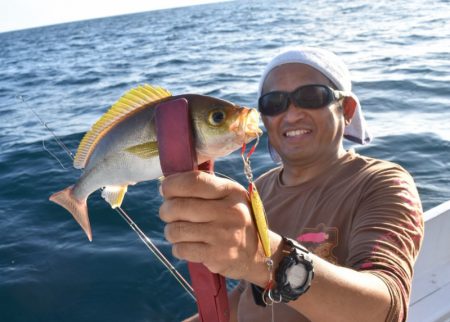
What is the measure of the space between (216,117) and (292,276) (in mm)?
612

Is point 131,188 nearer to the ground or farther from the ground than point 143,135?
nearer to the ground

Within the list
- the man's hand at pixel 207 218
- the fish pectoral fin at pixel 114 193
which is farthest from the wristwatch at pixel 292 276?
the fish pectoral fin at pixel 114 193

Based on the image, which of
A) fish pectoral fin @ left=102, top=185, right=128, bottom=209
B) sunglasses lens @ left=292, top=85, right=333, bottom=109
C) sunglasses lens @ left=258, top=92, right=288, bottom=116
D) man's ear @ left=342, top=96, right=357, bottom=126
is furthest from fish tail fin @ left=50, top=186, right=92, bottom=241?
man's ear @ left=342, top=96, right=357, bottom=126

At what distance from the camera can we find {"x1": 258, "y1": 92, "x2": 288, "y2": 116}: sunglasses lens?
2926 mm

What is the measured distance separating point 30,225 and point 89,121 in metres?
4.60

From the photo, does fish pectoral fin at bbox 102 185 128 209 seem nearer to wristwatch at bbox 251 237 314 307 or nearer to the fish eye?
the fish eye

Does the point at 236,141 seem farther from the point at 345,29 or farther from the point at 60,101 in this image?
the point at 345,29

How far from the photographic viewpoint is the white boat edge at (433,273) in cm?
325

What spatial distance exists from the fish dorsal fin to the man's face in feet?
5.23

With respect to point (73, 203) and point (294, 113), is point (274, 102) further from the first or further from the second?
point (73, 203)

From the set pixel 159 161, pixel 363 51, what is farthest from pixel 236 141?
pixel 363 51

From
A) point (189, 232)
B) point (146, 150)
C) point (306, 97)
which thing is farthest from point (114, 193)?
point (306, 97)

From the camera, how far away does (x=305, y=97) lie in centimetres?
290

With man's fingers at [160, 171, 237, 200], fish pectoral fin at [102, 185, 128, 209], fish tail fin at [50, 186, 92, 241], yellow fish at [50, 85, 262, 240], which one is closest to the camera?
man's fingers at [160, 171, 237, 200]
